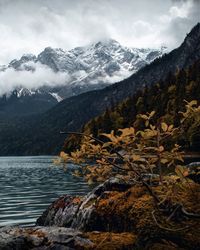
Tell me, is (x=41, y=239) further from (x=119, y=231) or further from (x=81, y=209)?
(x=81, y=209)

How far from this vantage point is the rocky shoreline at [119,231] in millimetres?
10891

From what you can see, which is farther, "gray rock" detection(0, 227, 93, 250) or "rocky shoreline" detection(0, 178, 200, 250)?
"gray rock" detection(0, 227, 93, 250)

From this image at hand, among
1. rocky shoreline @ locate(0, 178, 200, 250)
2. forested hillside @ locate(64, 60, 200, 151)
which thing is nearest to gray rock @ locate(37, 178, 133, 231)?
rocky shoreline @ locate(0, 178, 200, 250)

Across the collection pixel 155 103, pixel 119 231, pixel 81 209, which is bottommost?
pixel 119 231

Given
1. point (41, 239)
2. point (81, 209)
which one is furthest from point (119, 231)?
point (81, 209)

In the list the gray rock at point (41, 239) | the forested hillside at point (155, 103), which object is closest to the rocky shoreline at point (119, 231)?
the gray rock at point (41, 239)

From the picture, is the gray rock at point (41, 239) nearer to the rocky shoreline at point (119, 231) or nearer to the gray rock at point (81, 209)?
the rocky shoreline at point (119, 231)

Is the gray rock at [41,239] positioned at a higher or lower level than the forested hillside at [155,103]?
lower

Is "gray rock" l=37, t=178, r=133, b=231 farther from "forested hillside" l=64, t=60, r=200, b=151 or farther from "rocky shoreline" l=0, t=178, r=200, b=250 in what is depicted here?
"forested hillside" l=64, t=60, r=200, b=151

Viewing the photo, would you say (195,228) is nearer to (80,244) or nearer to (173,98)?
(80,244)

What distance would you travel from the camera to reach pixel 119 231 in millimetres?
12969

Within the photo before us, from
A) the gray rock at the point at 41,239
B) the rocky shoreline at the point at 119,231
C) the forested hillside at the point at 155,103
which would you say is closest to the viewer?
the rocky shoreline at the point at 119,231

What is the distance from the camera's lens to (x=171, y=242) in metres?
10.8

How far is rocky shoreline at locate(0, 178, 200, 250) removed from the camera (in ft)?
35.7
